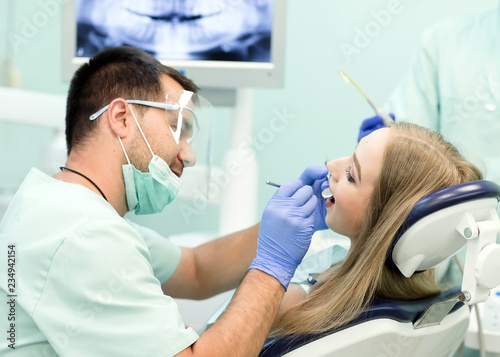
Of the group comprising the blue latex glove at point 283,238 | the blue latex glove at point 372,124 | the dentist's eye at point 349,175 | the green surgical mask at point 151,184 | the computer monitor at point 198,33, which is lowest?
the blue latex glove at point 283,238

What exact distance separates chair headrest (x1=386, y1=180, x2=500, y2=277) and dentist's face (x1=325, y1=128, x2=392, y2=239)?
0.15 meters

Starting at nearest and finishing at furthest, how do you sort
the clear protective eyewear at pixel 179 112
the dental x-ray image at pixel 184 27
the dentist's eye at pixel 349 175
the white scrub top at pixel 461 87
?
the dentist's eye at pixel 349 175, the clear protective eyewear at pixel 179 112, the white scrub top at pixel 461 87, the dental x-ray image at pixel 184 27

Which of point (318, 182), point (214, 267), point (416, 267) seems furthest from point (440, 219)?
point (214, 267)

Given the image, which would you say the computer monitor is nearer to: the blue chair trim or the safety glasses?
the safety glasses

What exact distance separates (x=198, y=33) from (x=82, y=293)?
1272 mm

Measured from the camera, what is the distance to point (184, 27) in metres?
2.20

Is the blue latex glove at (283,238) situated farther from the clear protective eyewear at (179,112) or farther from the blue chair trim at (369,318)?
the clear protective eyewear at (179,112)

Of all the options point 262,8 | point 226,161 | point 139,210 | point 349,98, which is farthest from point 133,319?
→ point 349,98

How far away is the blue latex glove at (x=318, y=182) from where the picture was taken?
162 cm

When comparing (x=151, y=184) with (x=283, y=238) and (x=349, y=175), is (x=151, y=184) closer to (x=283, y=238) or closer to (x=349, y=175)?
(x=283, y=238)

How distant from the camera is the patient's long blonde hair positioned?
1316mm

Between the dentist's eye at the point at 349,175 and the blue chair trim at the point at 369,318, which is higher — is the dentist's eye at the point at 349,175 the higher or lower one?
the higher one

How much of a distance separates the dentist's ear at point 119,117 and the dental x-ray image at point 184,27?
77 cm

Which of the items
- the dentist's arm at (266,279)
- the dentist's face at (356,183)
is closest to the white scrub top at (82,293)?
the dentist's arm at (266,279)
